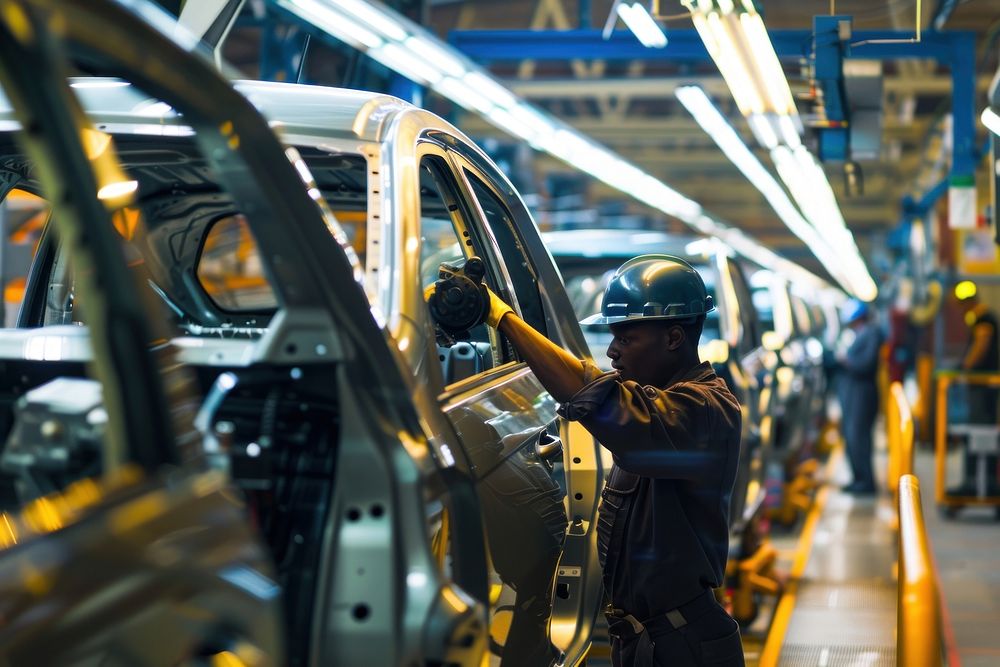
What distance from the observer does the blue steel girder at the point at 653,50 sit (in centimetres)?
1005

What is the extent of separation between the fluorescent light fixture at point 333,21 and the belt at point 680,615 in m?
3.86

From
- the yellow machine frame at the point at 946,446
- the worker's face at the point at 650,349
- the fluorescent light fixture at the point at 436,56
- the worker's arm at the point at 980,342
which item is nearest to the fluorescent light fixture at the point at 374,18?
the fluorescent light fixture at the point at 436,56

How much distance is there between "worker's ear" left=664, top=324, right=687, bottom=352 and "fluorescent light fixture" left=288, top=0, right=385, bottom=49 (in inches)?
134

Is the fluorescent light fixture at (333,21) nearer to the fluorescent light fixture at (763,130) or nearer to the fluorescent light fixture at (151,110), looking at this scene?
the fluorescent light fixture at (151,110)

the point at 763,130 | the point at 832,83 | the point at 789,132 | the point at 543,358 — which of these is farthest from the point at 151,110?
→ the point at 789,132

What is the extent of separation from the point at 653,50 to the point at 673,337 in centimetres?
702

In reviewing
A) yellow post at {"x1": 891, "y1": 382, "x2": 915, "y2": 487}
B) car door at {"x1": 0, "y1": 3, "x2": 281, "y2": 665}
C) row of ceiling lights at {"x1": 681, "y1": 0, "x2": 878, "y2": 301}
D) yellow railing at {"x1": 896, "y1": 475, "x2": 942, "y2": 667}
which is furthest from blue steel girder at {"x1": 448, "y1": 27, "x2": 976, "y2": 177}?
car door at {"x1": 0, "y1": 3, "x2": 281, "y2": 665}

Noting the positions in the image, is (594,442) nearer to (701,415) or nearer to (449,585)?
(701,415)

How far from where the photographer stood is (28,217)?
1252 cm

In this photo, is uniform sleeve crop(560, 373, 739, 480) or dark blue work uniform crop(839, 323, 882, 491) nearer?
uniform sleeve crop(560, 373, 739, 480)

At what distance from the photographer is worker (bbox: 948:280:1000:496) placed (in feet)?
39.0

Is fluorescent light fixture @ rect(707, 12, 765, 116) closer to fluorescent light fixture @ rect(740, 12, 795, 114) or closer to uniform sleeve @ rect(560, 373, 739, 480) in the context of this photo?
fluorescent light fixture @ rect(740, 12, 795, 114)

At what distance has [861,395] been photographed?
13.5 m

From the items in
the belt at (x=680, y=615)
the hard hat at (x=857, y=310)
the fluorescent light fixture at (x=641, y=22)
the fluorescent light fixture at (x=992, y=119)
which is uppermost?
the fluorescent light fixture at (x=641, y=22)
